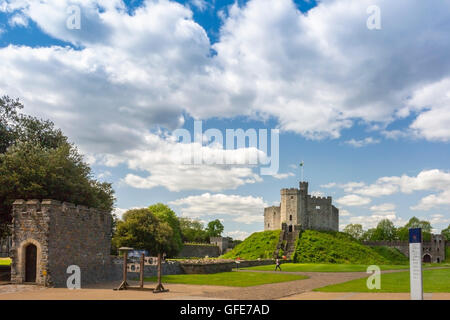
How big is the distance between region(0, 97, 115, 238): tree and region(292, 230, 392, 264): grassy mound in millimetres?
39215

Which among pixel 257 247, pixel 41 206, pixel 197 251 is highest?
pixel 41 206

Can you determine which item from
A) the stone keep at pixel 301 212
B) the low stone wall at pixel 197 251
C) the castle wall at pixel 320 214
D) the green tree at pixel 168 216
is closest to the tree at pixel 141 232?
the green tree at pixel 168 216

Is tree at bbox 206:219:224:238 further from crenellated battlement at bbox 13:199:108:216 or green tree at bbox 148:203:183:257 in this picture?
crenellated battlement at bbox 13:199:108:216

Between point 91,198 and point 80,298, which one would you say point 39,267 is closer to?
point 80,298

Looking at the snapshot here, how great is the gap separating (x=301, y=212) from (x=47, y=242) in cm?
6452

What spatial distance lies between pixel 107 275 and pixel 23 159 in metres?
7.94

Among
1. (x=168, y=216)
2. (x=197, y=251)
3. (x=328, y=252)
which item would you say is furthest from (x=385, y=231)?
(x=168, y=216)

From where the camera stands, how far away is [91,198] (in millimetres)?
26891

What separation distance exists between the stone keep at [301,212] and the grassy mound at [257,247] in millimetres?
4803

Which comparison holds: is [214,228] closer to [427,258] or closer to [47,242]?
[427,258]

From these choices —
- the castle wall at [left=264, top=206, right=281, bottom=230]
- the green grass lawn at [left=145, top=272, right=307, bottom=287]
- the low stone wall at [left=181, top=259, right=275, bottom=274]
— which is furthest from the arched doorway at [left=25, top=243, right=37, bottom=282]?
the castle wall at [left=264, top=206, right=281, bottom=230]

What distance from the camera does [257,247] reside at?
69.1 metres

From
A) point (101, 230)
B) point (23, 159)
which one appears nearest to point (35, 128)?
point (23, 159)

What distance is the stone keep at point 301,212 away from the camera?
3137 inches
